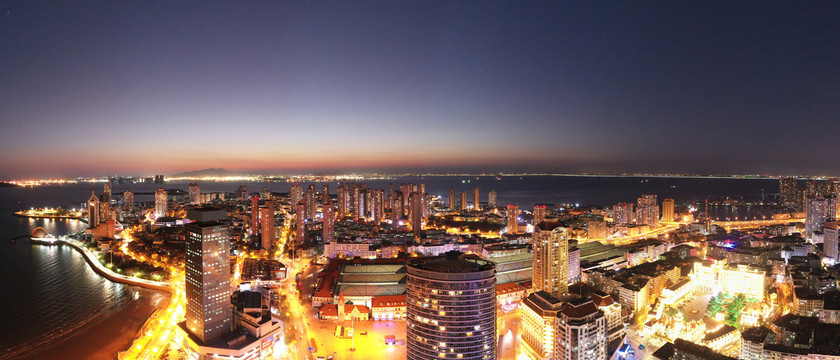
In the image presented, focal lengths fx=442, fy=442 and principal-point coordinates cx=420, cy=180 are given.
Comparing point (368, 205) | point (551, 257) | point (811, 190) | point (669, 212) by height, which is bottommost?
point (669, 212)

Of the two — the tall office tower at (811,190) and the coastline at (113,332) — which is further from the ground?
the tall office tower at (811,190)

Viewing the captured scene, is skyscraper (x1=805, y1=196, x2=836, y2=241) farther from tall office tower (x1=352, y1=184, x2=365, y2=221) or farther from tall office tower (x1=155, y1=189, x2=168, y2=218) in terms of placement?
tall office tower (x1=155, y1=189, x2=168, y2=218)

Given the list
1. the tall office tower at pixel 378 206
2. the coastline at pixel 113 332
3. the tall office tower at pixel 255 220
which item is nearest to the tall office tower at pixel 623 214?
the tall office tower at pixel 378 206

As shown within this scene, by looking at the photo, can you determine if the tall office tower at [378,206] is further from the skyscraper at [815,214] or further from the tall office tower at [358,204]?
the skyscraper at [815,214]

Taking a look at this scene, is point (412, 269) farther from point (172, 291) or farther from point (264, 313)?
point (172, 291)

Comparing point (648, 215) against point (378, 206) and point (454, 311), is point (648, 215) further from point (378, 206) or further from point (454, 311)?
point (454, 311)

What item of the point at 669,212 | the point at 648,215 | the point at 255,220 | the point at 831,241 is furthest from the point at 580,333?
the point at 669,212

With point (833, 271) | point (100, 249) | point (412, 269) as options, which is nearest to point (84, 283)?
point (100, 249)

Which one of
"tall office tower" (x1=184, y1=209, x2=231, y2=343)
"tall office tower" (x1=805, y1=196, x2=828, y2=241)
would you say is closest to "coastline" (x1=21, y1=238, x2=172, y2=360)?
"tall office tower" (x1=184, y1=209, x2=231, y2=343)
